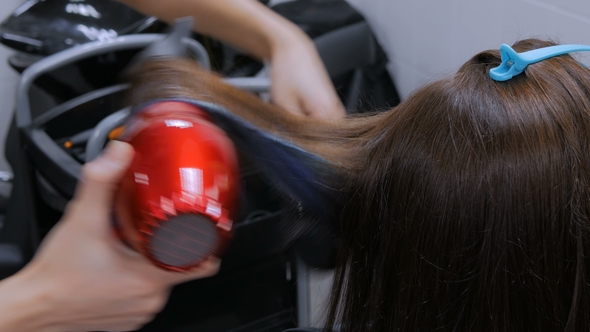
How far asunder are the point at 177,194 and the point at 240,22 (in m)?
0.53

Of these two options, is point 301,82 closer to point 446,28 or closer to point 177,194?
point 177,194

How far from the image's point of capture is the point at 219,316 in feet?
3.79

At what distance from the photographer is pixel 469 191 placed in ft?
1.78

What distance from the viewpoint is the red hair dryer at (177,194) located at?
17.5 inches

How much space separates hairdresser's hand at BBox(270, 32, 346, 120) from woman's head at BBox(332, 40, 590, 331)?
0.59 feet

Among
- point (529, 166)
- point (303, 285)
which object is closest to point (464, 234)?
point (529, 166)

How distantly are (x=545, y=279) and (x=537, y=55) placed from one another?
200mm

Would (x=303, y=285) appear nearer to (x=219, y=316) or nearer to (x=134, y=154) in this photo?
(x=219, y=316)

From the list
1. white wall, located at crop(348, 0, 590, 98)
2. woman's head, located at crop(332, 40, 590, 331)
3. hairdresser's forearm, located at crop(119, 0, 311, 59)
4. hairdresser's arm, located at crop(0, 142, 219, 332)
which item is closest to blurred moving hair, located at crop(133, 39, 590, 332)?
woman's head, located at crop(332, 40, 590, 331)

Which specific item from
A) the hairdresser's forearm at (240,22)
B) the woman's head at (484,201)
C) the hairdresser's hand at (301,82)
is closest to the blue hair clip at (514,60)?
the woman's head at (484,201)

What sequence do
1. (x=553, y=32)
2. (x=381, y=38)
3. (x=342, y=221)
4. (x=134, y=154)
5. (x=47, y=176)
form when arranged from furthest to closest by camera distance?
(x=381, y=38) → (x=553, y=32) → (x=47, y=176) → (x=342, y=221) → (x=134, y=154)

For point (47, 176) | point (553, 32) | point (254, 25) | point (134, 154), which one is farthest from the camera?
point (553, 32)

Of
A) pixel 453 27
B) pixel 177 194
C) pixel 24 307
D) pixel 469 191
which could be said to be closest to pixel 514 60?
pixel 469 191

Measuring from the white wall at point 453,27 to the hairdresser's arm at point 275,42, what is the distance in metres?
0.29
